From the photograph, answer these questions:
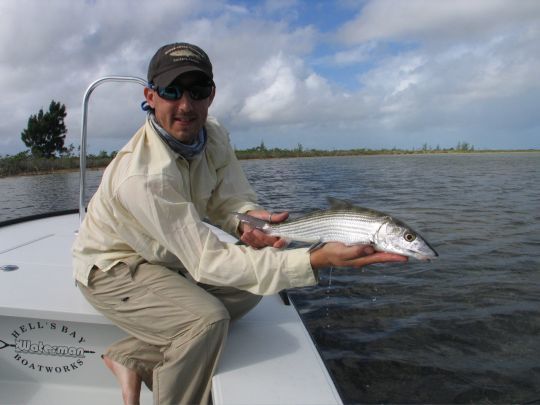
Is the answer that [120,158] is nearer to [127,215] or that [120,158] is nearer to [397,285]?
[127,215]

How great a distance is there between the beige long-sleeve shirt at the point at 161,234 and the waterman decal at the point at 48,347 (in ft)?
1.69

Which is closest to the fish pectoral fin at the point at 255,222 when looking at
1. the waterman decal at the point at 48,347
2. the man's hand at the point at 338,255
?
the man's hand at the point at 338,255

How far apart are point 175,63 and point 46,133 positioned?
2313 inches

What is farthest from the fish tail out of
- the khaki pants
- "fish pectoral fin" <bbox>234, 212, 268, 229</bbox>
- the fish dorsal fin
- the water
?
the water

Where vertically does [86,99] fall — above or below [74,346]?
above

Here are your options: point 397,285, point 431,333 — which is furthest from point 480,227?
point 431,333

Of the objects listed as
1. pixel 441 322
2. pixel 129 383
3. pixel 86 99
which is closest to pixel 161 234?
pixel 129 383

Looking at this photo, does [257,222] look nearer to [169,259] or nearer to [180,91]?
[169,259]

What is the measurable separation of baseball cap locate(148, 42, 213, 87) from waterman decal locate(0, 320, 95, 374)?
2.03 m

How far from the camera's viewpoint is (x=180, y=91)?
3086 mm

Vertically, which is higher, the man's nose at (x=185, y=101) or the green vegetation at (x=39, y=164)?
the man's nose at (x=185, y=101)

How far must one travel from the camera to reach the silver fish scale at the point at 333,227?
329 centimetres

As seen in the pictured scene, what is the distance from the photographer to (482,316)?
611 centimetres

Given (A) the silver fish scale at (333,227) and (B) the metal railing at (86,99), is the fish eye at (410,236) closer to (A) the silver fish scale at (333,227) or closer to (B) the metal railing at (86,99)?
(A) the silver fish scale at (333,227)
